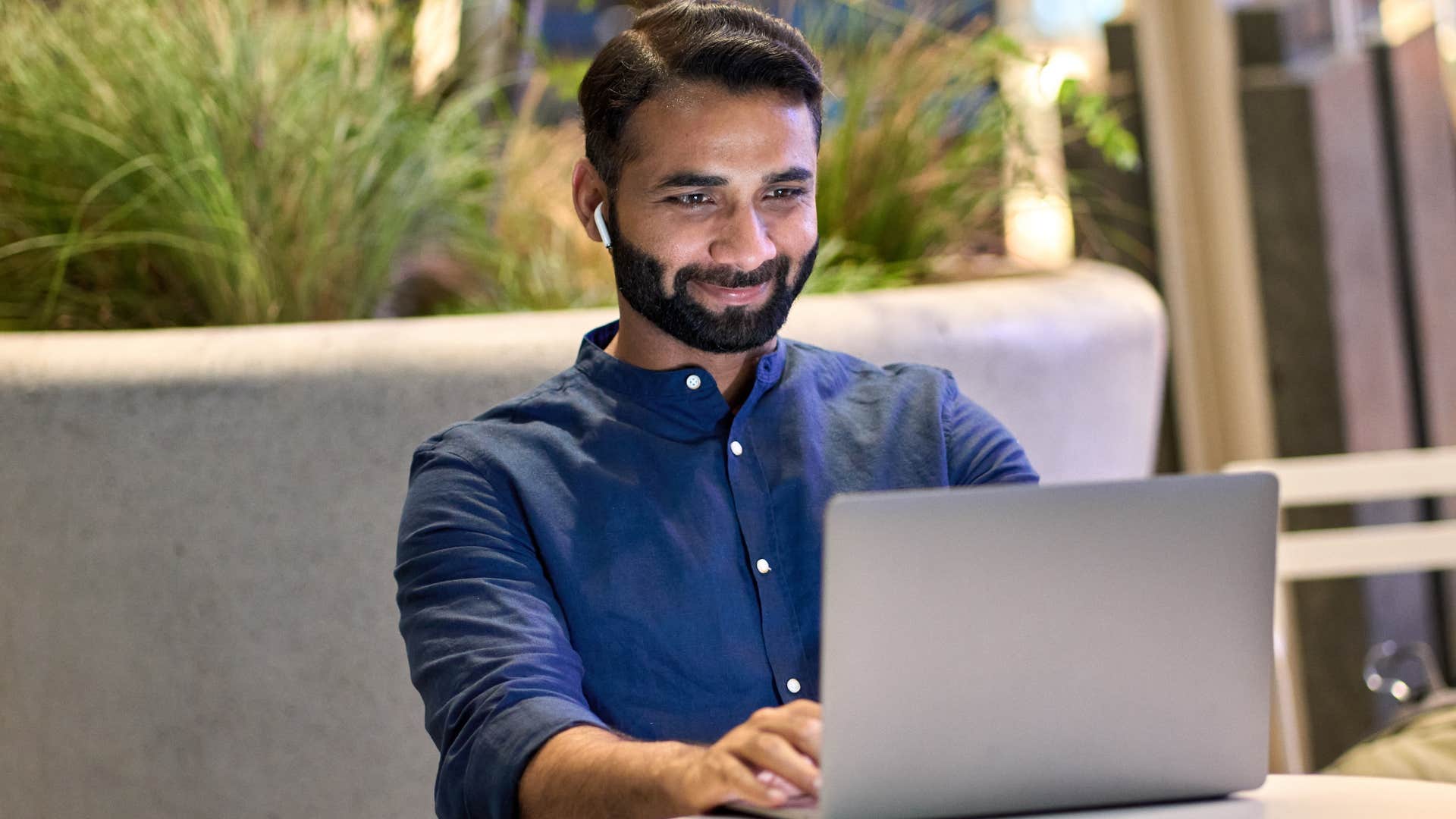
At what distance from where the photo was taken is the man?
1438 millimetres

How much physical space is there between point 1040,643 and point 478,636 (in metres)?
0.55

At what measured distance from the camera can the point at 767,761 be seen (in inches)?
40.1

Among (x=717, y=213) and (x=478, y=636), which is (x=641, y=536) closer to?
(x=478, y=636)

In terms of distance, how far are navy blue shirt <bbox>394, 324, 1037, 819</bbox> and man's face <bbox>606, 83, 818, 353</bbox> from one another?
7 cm

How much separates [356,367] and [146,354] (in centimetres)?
25

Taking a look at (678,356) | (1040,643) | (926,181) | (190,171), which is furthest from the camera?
(926,181)

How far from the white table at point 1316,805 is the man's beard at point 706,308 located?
0.62 meters

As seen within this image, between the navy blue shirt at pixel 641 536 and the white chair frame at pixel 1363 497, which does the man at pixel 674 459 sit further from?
the white chair frame at pixel 1363 497

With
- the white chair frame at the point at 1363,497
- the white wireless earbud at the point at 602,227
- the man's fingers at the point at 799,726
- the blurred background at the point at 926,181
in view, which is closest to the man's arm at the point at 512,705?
the man's fingers at the point at 799,726

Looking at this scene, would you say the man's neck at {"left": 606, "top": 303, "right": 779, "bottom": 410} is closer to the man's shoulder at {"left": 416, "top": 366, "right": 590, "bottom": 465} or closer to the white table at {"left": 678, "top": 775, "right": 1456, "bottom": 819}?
the man's shoulder at {"left": 416, "top": 366, "right": 590, "bottom": 465}

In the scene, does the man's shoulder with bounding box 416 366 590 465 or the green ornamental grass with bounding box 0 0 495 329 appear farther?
the green ornamental grass with bounding box 0 0 495 329

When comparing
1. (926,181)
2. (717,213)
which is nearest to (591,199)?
(717,213)

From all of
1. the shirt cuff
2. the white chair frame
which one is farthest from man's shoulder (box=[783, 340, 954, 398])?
the white chair frame

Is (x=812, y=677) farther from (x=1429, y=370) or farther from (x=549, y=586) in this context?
(x=1429, y=370)
